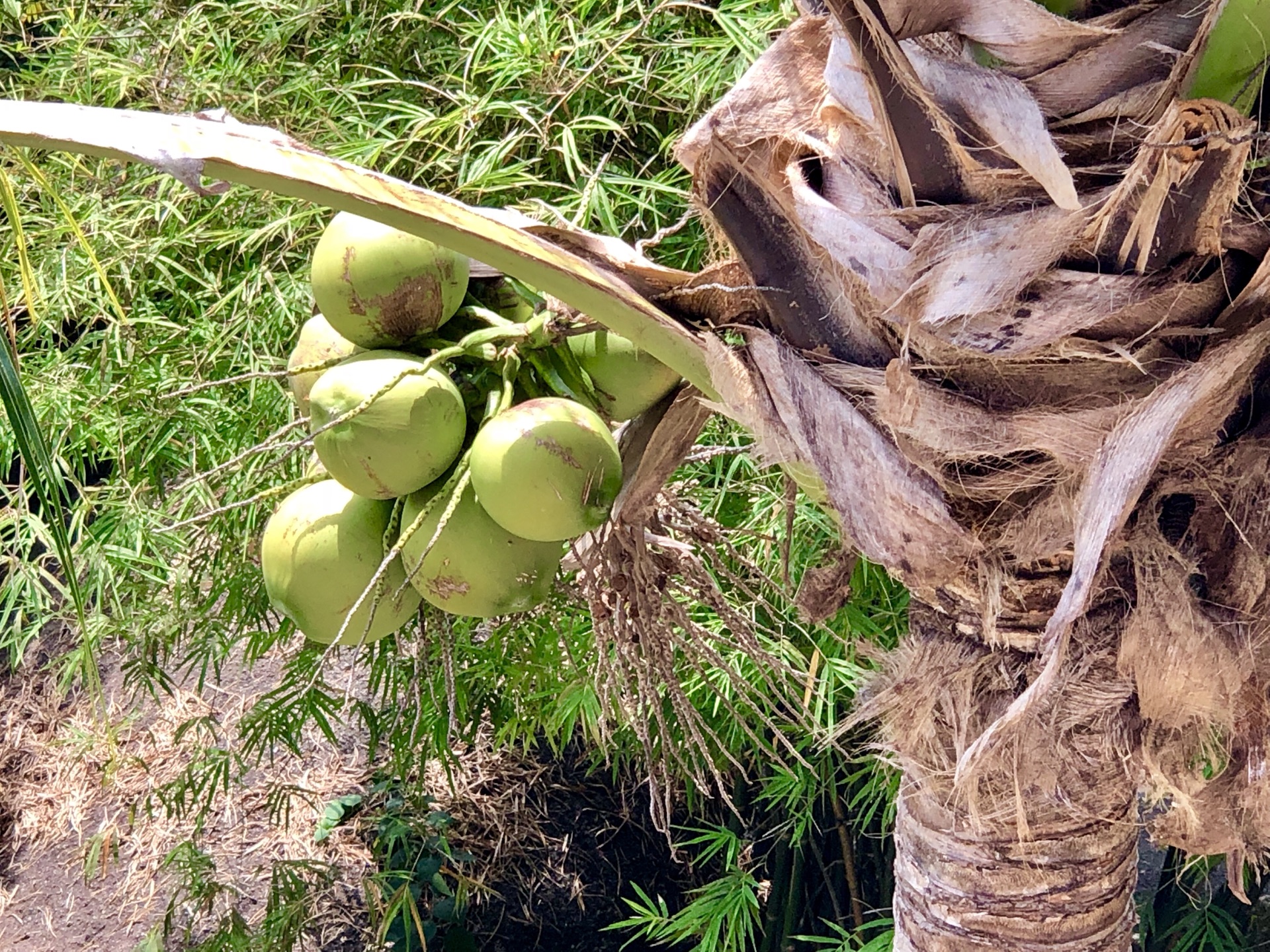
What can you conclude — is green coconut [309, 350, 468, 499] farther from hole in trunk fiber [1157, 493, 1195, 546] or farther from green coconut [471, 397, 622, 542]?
hole in trunk fiber [1157, 493, 1195, 546]

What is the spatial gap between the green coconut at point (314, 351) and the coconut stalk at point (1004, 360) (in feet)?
0.45

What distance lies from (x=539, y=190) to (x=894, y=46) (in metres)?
0.73

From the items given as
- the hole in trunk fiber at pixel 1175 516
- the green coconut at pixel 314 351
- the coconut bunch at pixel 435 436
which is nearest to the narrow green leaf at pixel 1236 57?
the hole in trunk fiber at pixel 1175 516

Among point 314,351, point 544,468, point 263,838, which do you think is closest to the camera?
point 544,468

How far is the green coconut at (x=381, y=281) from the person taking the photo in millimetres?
511

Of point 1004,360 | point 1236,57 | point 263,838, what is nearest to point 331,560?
point 1004,360

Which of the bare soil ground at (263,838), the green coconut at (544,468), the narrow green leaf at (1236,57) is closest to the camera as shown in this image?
the narrow green leaf at (1236,57)

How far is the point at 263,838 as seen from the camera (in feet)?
6.53

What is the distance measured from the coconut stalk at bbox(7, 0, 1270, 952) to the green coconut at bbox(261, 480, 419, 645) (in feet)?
0.46

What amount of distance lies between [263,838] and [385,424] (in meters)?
1.74

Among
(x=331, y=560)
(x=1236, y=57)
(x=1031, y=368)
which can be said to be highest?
(x=1236, y=57)

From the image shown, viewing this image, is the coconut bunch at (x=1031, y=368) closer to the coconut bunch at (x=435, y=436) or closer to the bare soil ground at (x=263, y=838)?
the coconut bunch at (x=435, y=436)

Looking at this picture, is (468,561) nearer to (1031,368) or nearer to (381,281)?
(381,281)

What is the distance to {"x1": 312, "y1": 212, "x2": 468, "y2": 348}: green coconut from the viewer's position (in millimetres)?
511
